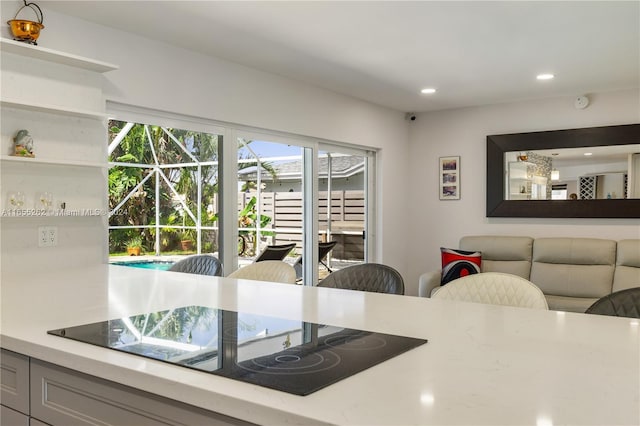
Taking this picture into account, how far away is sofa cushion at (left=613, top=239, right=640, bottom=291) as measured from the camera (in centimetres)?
496

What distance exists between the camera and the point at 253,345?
1235 millimetres

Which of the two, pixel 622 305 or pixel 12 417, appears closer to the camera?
pixel 12 417

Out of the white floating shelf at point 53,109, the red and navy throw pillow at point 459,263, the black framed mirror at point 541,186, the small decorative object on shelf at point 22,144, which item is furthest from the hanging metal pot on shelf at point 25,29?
the black framed mirror at point 541,186

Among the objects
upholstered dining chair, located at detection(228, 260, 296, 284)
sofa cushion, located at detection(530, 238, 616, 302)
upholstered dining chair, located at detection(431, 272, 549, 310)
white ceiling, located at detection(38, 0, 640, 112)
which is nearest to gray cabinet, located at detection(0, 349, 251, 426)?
upholstered dining chair, located at detection(431, 272, 549, 310)

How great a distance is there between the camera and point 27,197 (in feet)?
9.87

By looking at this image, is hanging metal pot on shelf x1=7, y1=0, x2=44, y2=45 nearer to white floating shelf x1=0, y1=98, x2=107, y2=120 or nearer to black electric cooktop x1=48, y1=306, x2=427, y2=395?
white floating shelf x1=0, y1=98, x2=107, y2=120

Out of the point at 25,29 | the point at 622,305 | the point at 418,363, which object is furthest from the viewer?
the point at 25,29

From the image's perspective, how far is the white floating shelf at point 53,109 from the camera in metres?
2.78

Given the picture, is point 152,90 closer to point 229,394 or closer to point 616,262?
point 229,394

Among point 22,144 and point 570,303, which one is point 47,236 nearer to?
point 22,144

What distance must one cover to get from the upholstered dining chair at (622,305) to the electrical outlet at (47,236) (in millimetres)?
2797

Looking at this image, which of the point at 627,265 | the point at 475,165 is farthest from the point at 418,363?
the point at 475,165

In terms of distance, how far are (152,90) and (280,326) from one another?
2711 mm

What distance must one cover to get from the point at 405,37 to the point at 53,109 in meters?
2.25
